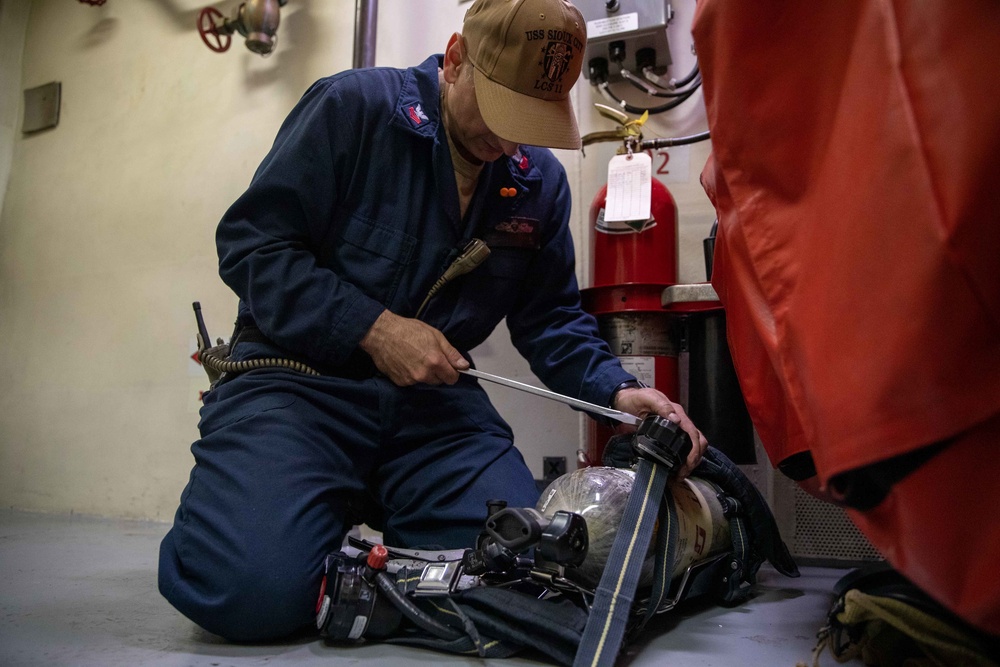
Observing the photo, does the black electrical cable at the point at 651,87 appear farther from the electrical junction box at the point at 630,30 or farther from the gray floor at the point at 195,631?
the gray floor at the point at 195,631

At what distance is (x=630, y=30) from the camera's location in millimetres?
1559

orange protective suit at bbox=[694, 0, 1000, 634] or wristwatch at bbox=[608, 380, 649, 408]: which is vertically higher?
orange protective suit at bbox=[694, 0, 1000, 634]

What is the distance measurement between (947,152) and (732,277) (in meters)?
0.32

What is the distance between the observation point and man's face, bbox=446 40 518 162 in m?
1.14

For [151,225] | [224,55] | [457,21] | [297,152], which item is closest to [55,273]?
[151,225]

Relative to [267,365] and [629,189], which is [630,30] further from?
[267,365]

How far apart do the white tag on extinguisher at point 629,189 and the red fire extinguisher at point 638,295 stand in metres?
0.03

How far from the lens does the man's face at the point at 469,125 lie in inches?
44.7

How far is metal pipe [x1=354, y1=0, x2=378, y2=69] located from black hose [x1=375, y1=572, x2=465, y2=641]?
5.06 feet

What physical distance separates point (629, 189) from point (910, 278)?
0.95 metres

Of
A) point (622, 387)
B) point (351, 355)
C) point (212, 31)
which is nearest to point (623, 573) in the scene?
point (622, 387)

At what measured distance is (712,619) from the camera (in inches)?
39.1

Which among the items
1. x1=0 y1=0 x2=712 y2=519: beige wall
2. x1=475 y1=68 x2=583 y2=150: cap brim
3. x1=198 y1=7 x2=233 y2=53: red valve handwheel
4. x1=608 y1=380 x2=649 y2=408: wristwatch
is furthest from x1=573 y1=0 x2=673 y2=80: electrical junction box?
x1=198 y1=7 x2=233 y2=53: red valve handwheel

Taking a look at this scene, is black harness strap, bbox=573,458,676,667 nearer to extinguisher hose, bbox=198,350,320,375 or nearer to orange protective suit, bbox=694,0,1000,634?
orange protective suit, bbox=694,0,1000,634
